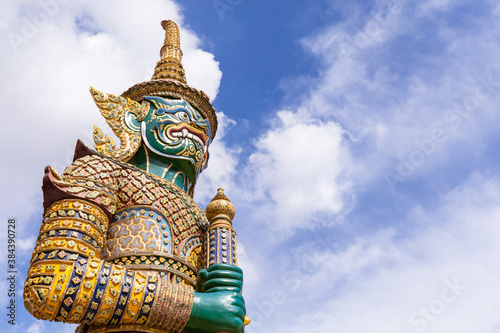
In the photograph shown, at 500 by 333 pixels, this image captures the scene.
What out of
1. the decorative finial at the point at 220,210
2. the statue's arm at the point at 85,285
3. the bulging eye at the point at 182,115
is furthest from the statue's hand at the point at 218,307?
the bulging eye at the point at 182,115

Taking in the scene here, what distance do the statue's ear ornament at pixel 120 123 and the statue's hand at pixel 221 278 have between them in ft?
6.73

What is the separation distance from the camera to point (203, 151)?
6504mm

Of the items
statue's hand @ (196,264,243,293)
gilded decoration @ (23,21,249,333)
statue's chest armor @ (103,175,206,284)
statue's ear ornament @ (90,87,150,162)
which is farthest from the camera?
statue's ear ornament @ (90,87,150,162)

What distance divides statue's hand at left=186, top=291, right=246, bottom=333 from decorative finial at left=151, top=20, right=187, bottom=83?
3995mm

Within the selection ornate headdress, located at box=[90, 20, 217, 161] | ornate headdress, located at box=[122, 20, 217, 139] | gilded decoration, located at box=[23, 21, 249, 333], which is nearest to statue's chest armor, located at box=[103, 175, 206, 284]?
gilded decoration, located at box=[23, 21, 249, 333]

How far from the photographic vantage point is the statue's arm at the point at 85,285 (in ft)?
12.1

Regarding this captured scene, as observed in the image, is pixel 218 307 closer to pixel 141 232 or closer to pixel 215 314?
pixel 215 314

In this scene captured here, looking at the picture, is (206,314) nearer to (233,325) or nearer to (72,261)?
(233,325)

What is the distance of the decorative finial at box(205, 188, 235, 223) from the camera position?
5.43m

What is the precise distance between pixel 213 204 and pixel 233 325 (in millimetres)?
1719

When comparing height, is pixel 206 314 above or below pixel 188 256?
below

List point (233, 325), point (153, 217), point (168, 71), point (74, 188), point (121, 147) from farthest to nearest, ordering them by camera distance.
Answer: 1. point (168, 71)
2. point (121, 147)
3. point (153, 217)
4. point (74, 188)
5. point (233, 325)

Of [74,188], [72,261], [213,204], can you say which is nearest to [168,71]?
[213,204]

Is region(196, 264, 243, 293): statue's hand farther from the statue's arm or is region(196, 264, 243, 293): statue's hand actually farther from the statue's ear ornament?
the statue's ear ornament
